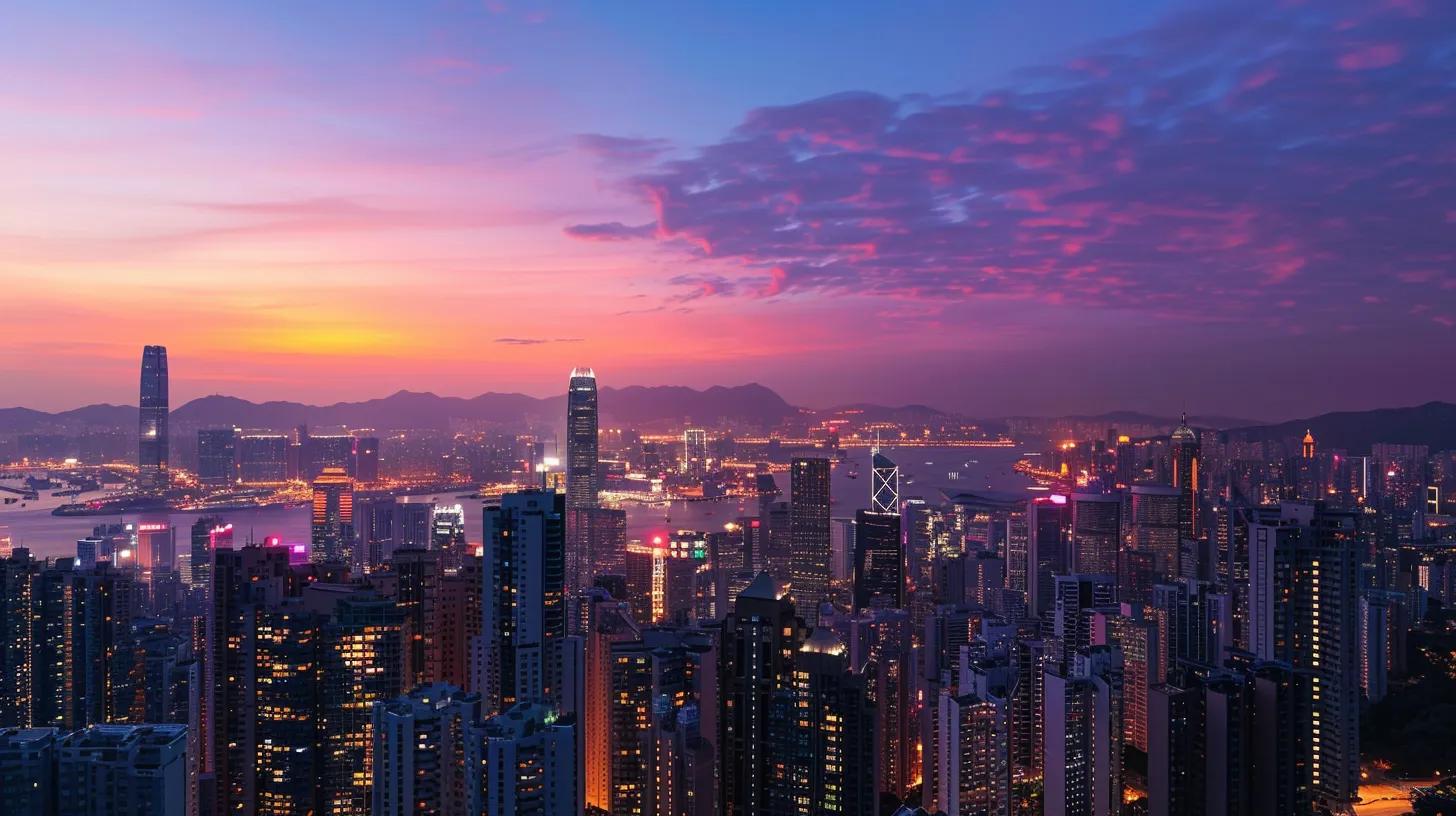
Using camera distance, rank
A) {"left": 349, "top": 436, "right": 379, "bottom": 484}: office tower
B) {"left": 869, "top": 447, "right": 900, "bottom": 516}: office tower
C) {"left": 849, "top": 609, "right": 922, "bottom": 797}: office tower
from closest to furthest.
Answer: {"left": 849, "top": 609, "right": 922, "bottom": 797}: office tower → {"left": 349, "top": 436, "right": 379, "bottom": 484}: office tower → {"left": 869, "top": 447, "right": 900, "bottom": 516}: office tower

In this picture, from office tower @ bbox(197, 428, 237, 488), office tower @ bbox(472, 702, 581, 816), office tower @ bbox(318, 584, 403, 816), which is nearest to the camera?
office tower @ bbox(472, 702, 581, 816)

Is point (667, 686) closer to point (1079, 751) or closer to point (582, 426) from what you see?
point (1079, 751)

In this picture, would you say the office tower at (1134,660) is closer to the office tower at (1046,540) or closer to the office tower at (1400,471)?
the office tower at (1046,540)

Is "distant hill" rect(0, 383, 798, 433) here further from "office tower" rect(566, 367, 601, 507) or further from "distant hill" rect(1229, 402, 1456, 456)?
"distant hill" rect(1229, 402, 1456, 456)

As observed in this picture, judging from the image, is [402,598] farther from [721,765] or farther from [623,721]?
[721,765]

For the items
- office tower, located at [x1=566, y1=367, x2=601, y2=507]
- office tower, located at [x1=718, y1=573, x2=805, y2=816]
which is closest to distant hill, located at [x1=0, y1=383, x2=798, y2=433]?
office tower, located at [x1=566, y1=367, x2=601, y2=507]

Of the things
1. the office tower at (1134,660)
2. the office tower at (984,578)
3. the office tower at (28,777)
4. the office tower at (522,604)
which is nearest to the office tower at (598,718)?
the office tower at (522,604)
